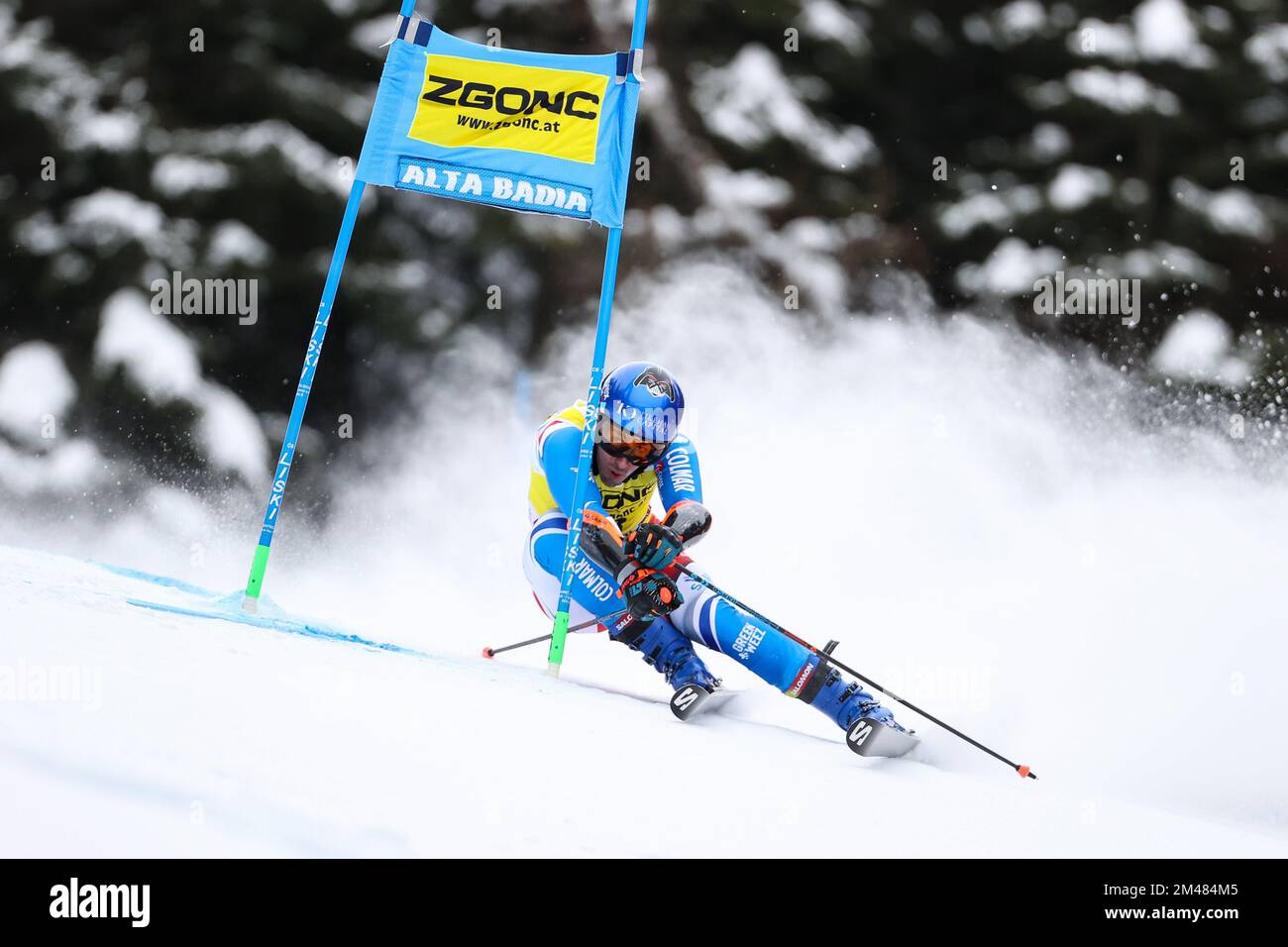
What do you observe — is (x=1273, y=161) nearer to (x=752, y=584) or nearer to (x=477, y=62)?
(x=752, y=584)

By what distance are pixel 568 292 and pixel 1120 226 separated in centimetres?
583

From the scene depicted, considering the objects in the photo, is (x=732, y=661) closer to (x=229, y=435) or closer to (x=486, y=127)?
(x=486, y=127)

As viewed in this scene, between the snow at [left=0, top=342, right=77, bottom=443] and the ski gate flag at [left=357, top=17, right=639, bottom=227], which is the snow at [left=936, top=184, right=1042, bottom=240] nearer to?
the ski gate flag at [left=357, top=17, right=639, bottom=227]

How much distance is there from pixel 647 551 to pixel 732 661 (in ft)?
13.0

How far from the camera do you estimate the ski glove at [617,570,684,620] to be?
422cm

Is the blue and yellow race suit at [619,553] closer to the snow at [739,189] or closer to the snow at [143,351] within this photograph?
the snow at [143,351]

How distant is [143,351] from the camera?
9.79m

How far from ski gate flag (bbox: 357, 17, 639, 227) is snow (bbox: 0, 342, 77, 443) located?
6.60 m

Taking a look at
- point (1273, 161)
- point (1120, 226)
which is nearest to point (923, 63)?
point (1120, 226)

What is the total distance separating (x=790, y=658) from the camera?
407 cm
